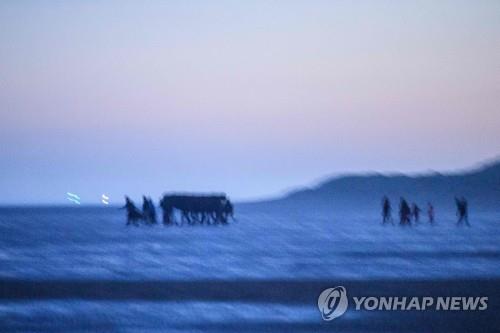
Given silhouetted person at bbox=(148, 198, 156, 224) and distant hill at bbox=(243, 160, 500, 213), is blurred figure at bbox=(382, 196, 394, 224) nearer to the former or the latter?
distant hill at bbox=(243, 160, 500, 213)

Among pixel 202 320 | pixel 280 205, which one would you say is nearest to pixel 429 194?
pixel 280 205

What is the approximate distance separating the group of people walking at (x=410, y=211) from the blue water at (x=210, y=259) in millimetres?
44

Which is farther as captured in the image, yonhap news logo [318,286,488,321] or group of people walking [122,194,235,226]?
group of people walking [122,194,235,226]

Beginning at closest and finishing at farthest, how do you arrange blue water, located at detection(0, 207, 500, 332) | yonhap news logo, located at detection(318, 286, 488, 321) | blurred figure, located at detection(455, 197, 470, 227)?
1. yonhap news logo, located at detection(318, 286, 488, 321)
2. blue water, located at detection(0, 207, 500, 332)
3. blurred figure, located at detection(455, 197, 470, 227)

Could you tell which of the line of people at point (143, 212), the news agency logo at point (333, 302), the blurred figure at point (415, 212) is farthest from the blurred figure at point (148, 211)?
A: the blurred figure at point (415, 212)

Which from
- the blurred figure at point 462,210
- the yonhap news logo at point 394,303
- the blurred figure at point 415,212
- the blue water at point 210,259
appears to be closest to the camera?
the yonhap news logo at point 394,303

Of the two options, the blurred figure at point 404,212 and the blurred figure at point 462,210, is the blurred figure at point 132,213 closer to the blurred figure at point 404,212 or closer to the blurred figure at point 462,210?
the blurred figure at point 404,212

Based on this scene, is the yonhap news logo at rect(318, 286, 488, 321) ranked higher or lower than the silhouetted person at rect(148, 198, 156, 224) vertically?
lower

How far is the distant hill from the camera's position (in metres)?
7.43

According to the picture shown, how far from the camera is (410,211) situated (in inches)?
299

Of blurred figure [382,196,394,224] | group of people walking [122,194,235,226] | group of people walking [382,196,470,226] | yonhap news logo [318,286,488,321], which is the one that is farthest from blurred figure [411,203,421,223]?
group of people walking [122,194,235,226]

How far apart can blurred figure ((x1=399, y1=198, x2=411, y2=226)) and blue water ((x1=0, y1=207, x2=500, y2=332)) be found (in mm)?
45

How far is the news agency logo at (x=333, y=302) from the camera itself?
723 centimetres

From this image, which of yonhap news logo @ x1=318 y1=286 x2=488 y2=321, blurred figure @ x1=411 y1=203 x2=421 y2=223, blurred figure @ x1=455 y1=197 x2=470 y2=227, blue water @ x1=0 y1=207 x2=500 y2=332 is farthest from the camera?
blurred figure @ x1=411 y1=203 x2=421 y2=223
